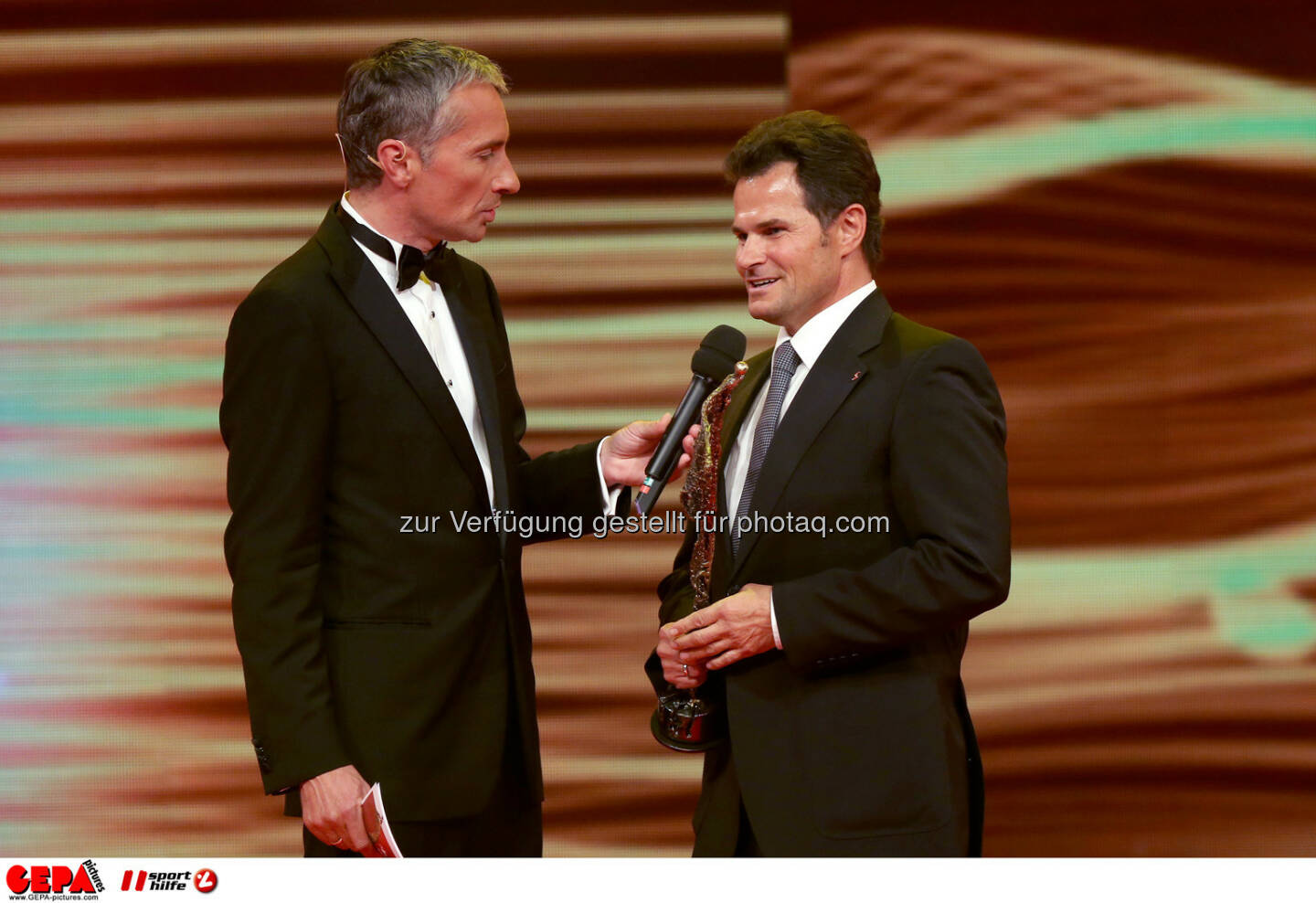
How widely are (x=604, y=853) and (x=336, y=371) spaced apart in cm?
198

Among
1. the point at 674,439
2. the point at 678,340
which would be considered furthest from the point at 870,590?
the point at 678,340

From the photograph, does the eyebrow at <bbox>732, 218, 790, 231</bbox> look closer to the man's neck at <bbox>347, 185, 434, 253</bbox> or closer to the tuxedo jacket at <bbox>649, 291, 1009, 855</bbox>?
the tuxedo jacket at <bbox>649, 291, 1009, 855</bbox>

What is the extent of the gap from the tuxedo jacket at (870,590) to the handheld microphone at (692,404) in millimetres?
155

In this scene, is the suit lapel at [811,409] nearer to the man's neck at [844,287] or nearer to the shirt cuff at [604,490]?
the man's neck at [844,287]

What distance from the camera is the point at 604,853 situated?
140 inches

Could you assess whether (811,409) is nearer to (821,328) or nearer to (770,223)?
(821,328)

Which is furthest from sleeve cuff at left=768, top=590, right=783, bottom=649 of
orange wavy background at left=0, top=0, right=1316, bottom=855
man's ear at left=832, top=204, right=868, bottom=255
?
orange wavy background at left=0, top=0, right=1316, bottom=855

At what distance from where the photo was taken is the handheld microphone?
214cm

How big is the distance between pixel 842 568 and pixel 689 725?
0.40 metres
